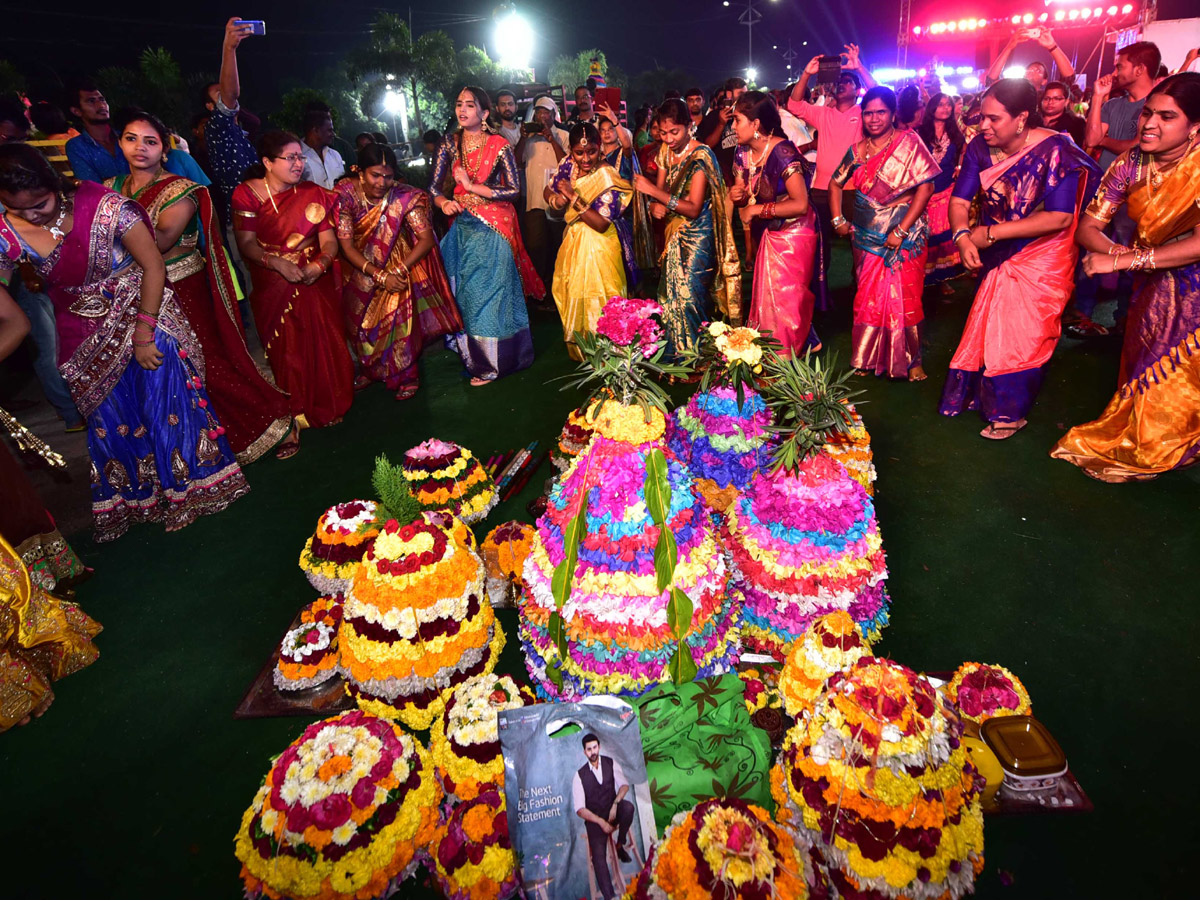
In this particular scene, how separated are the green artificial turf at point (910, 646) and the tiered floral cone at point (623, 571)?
0.66 m

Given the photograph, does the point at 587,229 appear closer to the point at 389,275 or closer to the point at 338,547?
the point at 389,275

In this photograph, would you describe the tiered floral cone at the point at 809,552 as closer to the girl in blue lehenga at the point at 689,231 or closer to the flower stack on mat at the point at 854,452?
the flower stack on mat at the point at 854,452

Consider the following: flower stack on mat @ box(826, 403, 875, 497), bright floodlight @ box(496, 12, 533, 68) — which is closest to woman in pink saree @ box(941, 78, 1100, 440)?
flower stack on mat @ box(826, 403, 875, 497)

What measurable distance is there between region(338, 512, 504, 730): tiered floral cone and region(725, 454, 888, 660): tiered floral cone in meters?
1.11

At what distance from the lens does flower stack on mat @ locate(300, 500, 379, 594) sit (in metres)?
2.96

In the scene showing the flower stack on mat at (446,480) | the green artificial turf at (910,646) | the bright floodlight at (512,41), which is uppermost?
the bright floodlight at (512,41)

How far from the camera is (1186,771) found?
7.11ft

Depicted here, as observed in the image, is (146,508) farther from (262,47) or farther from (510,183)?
(262,47)

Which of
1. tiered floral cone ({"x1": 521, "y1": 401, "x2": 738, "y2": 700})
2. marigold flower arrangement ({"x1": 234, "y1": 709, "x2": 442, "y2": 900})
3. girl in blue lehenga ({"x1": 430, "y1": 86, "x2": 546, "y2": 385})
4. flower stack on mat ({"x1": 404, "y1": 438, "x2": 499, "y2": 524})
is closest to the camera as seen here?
marigold flower arrangement ({"x1": 234, "y1": 709, "x2": 442, "y2": 900})

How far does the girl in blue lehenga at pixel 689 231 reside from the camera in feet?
15.2

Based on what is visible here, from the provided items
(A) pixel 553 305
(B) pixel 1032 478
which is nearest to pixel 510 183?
(A) pixel 553 305

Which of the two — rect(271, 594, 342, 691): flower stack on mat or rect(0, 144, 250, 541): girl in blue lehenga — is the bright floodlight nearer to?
rect(0, 144, 250, 541): girl in blue lehenga

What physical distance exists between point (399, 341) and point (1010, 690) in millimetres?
4518

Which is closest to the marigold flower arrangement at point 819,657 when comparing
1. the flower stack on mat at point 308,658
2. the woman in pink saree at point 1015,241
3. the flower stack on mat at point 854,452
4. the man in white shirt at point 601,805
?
the man in white shirt at point 601,805
